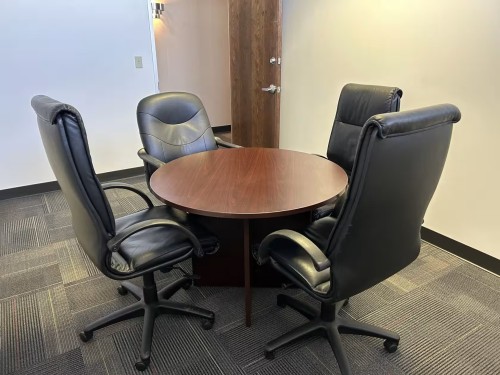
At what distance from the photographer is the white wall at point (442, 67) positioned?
2129mm

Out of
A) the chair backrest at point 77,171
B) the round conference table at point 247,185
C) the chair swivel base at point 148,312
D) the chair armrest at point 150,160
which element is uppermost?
the chair backrest at point 77,171

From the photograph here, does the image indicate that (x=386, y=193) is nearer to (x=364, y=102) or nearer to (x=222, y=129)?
(x=364, y=102)

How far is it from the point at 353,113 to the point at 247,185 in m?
0.97

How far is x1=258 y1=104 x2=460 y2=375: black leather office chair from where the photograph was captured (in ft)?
3.30

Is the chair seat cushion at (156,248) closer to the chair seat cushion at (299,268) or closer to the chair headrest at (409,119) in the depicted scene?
the chair seat cushion at (299,268)

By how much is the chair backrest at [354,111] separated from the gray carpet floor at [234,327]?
2.81ft

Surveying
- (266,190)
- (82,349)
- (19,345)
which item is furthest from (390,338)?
(19,345)

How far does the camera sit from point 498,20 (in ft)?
6.57

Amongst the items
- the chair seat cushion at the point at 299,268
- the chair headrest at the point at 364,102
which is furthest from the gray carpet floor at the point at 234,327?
the chair headrest at the point at 364,102

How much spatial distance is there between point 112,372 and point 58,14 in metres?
3.12

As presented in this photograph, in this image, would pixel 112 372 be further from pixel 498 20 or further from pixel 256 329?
pixel 498 20

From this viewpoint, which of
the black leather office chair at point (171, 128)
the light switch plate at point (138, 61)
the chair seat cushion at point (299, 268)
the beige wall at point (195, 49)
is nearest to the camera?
the chair seat cushion at point (299, 268)

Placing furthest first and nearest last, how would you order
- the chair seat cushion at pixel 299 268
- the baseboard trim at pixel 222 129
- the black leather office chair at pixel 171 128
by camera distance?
the baseboard trim at pixel 222 129 → the black leather office chair at pixel 171 128 → the chair seat cushion at pixel 299 268

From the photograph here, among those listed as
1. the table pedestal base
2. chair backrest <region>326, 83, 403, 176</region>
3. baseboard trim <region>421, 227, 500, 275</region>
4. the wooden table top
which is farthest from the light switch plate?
baseboard trim <region>421, 227, 500, 275</region>
